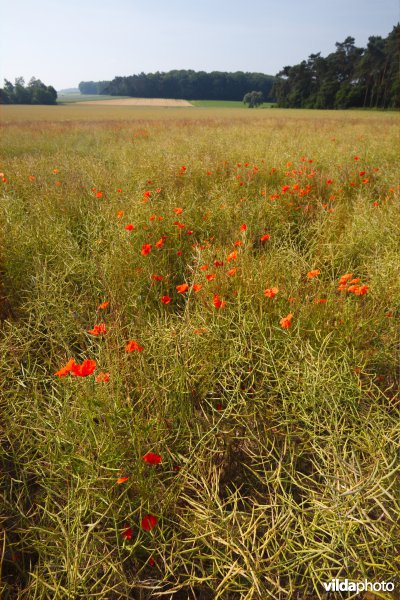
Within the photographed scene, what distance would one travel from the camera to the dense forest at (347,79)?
37844 mm

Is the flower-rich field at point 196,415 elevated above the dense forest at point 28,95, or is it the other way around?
the dense forest at point 28,95

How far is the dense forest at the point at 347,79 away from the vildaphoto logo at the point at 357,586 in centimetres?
4392

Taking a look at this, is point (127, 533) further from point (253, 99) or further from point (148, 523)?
point (253, 99)

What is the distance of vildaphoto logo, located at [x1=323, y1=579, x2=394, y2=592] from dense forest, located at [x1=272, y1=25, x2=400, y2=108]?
43.9m

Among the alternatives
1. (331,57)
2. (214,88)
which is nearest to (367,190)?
(331,57)

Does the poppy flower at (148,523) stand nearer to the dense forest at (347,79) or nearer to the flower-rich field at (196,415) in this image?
the flower-rich field at (196,415)

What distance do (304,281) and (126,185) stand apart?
267 cm

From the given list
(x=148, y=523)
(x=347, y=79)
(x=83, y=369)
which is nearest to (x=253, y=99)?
(x=347, y=79)

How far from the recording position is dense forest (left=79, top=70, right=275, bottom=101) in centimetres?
7506

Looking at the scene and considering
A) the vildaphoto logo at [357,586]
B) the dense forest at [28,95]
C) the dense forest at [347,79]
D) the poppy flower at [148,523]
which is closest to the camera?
the vildaphoto logo at [357,586]

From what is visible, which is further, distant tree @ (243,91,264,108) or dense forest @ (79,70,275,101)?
dense forest @ (79,70,275,101)

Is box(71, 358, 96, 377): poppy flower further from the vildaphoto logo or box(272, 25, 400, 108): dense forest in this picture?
box(272, 25, 400, 108): dense forest

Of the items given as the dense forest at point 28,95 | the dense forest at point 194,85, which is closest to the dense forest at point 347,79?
the dense forest at point 194,85

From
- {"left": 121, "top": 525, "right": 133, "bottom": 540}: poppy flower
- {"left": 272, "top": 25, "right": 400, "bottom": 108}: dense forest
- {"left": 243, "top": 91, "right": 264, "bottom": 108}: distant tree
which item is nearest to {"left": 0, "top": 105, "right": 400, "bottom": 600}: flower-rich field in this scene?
{"left": 121, "top": 525, "right": 133, "bottom": 540}: poppy flower
